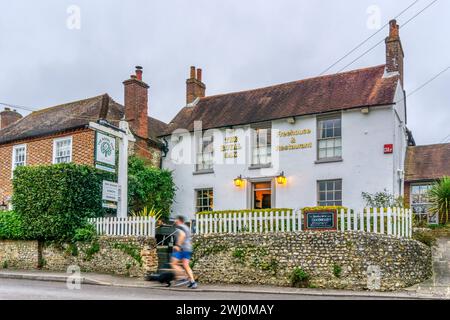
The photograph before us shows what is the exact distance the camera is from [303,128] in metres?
19.8

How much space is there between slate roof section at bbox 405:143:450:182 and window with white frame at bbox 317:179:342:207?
2965 mm

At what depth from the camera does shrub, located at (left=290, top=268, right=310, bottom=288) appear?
13.6 meters

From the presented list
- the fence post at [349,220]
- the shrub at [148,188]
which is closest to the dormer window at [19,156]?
the shrub at [148,188]

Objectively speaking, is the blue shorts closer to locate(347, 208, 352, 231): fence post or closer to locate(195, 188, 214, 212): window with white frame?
locate(347, 208, 352, 231): fence post

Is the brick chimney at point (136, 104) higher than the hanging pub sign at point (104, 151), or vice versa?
the brick chimney at point (136, 104)

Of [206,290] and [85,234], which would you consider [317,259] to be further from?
[85,234]

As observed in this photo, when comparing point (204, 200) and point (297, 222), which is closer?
point (297, 222)

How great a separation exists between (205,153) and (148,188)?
3.05 meters

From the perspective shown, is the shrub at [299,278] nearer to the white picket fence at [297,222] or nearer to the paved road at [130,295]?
the white picket fence at [297,222]

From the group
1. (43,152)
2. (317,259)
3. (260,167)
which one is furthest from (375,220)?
(43,152)

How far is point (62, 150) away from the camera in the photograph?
2209 centimetres

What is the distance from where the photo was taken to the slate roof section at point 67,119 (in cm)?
2248

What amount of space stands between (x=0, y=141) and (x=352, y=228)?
18.4 m

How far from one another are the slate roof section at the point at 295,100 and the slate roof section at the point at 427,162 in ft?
12.0
